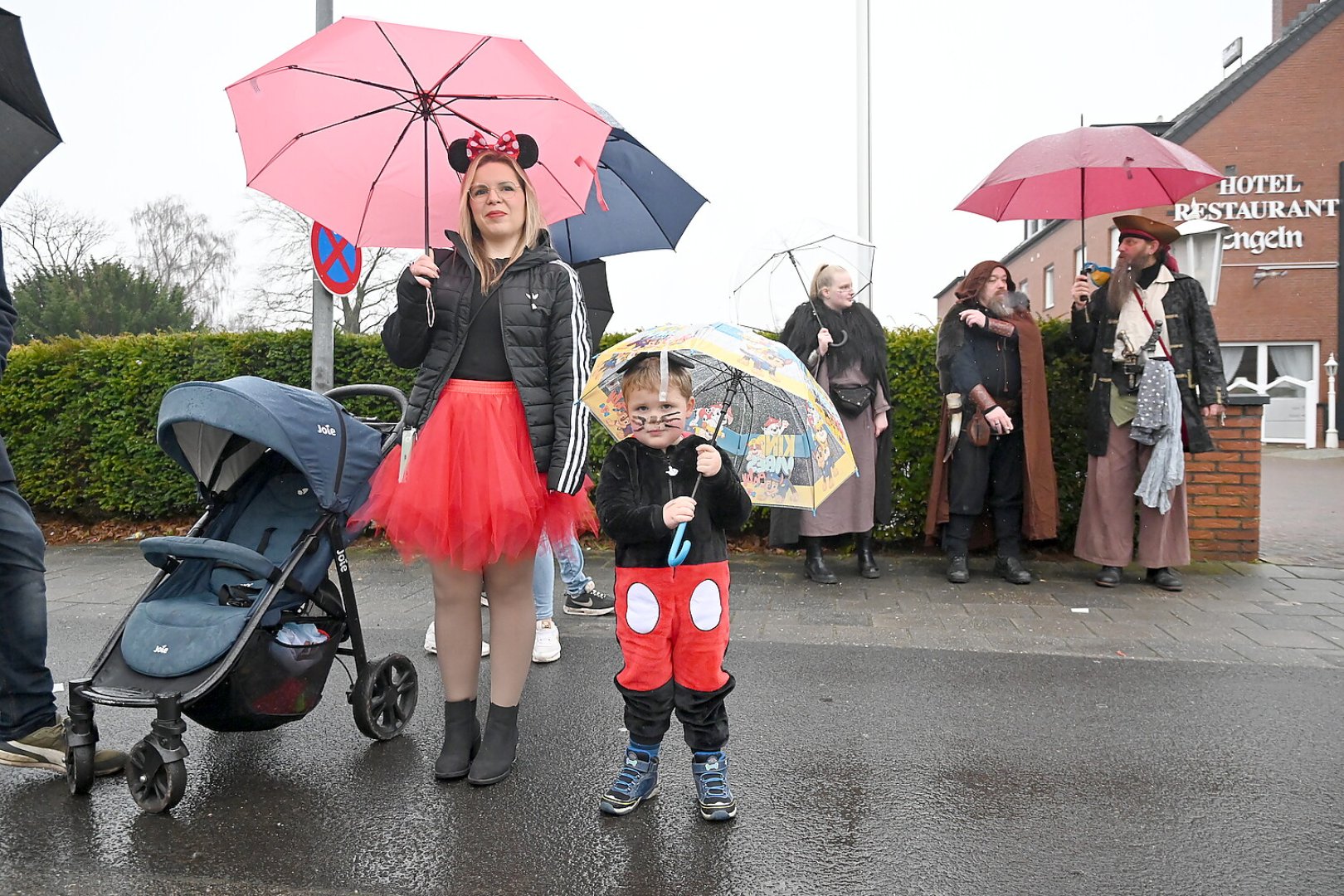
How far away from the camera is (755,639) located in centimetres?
530

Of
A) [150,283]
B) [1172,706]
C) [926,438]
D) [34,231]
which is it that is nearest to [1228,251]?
[926,438]

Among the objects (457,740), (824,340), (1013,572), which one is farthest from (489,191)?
(1013,572)

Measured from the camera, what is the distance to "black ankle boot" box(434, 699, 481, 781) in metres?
3.40

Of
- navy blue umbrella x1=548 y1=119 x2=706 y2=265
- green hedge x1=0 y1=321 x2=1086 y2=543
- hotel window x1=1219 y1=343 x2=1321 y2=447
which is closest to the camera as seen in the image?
navy blue umbrella x1=548 y1=119 x2=706 y2=265

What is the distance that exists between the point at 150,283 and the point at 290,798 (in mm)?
41493

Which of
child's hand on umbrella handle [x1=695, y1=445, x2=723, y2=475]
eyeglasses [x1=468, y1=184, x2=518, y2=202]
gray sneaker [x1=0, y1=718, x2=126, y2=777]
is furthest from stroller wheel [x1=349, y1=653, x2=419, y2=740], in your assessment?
eyeglasses [x1=468, y1=184, x2=518, y2=202]

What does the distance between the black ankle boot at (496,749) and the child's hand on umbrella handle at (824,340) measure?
143 inches

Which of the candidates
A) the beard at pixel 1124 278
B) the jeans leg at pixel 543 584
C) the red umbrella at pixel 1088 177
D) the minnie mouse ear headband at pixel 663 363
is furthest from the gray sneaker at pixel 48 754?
the beard at pixel 1124 278

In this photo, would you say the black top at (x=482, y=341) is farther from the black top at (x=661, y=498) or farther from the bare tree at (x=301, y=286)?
the bare tree at (x=301, y=286)

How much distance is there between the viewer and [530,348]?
10.9ft

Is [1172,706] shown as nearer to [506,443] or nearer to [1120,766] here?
[1120,766]

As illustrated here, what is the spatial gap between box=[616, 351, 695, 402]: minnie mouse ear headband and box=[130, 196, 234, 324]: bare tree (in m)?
48.0

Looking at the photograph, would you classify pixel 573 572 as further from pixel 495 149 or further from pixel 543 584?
pixel 495 149

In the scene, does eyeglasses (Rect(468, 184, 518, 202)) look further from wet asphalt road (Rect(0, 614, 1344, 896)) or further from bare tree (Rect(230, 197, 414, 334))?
bare tree (Rect(230, 197, 414, 334))
